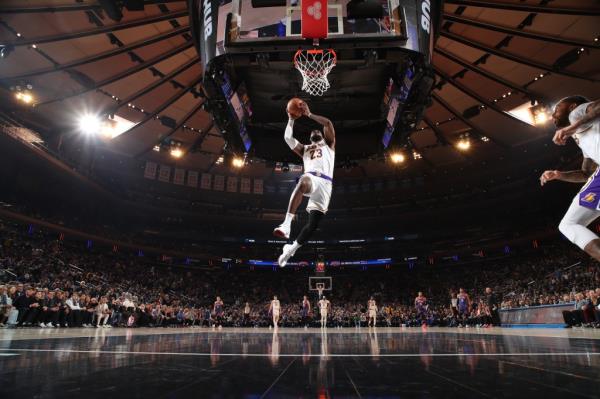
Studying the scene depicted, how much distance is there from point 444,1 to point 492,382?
1217cm

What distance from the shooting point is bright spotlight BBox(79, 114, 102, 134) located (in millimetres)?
21062

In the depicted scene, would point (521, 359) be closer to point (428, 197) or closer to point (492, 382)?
point (492, 382)

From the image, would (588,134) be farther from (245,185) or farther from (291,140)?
(245,185)

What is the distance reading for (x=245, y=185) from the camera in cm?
3709

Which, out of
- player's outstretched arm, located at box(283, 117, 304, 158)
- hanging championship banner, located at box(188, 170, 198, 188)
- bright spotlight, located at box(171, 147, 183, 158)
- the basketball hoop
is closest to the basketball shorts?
player's outstretched arm, located at box(283, 117, 304, 158)

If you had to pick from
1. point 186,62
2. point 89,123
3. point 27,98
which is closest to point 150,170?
point 89,123

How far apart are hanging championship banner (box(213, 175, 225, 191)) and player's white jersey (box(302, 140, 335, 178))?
103 feet

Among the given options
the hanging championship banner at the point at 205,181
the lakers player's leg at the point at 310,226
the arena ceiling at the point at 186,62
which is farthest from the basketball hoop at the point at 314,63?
the hanging championship banner at the point at 205,181

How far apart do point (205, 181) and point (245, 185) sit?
396cm

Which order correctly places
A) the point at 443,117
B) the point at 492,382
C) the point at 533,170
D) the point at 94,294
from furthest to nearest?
the point at 533,170 → the point at 443,117 → the point at 94,294 → the point at 492,382

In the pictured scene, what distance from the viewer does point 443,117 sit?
23.2 metres

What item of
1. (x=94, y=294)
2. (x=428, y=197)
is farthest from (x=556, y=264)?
(x=94, y=294)

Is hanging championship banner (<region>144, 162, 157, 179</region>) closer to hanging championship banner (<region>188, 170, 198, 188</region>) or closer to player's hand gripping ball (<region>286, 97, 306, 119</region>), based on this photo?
hanging championship banner (<region>188, 170, 198, 188</region>)

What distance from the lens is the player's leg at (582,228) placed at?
380 cm
